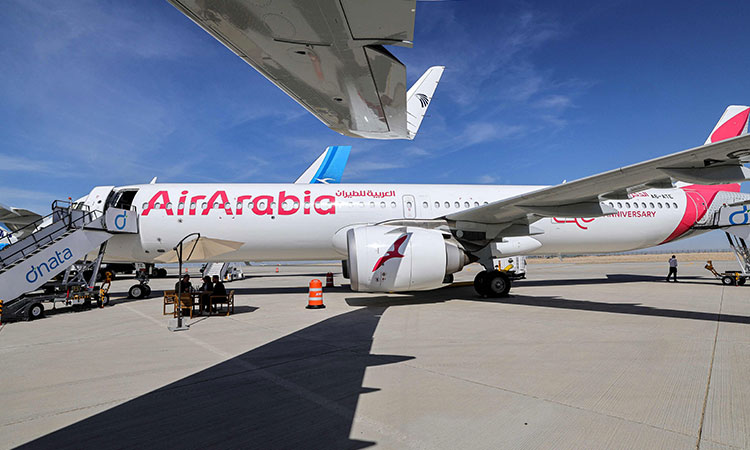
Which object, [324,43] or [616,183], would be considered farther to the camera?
[616,183]

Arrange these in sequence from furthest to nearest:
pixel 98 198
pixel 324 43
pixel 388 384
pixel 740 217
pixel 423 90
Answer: pixel 740 217 < pixel 98 198 < pixel 423 90 < pixel 388 384 < pixel 324 43

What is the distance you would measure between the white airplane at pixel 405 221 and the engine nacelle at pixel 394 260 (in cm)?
2

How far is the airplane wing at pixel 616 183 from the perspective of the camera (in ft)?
19.2

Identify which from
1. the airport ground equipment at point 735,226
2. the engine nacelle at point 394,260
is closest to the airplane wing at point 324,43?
the engine nacelle at point 394,260

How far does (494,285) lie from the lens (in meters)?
10.7

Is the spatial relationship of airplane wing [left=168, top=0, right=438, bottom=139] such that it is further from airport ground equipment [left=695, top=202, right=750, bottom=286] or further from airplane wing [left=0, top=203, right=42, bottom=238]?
airplane wing [left=0, top=203, right=42, bottom=238]

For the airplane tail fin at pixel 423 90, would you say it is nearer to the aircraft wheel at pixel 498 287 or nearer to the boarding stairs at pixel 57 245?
the aircraft wheel at pixel 498 287

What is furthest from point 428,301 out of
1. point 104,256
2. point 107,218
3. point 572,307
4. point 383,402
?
point 104,256

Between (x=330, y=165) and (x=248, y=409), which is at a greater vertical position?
(x=330, y=165)

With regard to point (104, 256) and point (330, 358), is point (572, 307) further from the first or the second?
point (104, 256)

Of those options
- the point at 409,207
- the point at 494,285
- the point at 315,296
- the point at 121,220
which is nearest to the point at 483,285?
the point at 494,285

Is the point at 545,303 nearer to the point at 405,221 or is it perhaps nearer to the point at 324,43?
the point at 405,221

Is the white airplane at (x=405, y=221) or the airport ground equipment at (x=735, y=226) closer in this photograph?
the white airplane at (x=405, y=221)

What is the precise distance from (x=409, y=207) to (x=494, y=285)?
136 inches
